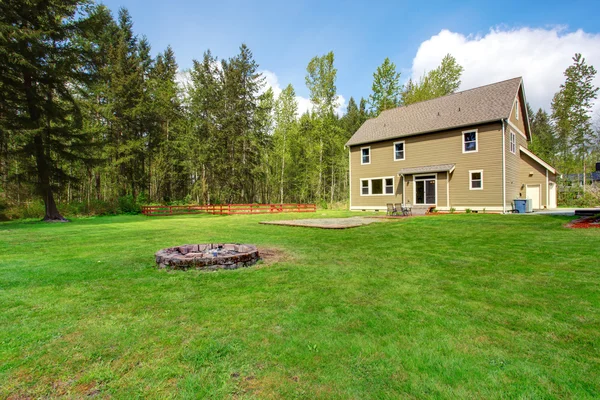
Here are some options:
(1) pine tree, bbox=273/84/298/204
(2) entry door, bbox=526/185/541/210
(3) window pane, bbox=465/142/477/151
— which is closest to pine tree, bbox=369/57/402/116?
(1) pine tree, bbox=273/84/298/204

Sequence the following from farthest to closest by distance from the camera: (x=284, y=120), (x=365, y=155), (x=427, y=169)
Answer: (x=284, y=120), (x=365, y=155), (x=427, y=169)

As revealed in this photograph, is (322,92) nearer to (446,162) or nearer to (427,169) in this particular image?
(427,169)

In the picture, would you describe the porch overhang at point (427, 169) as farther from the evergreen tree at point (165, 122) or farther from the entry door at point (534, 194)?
the evergreen tree at point (165, 122)

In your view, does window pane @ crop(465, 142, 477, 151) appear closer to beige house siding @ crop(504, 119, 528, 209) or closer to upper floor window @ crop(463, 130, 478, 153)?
upper floor window @ crop(463, 130, 478, 153)

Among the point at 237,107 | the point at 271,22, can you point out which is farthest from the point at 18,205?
the point at 271,22

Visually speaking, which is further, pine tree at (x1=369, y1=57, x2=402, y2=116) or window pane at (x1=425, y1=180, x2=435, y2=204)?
pine tree at (x1=369, y1=57, x2=402, y2=116)

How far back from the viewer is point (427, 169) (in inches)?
680

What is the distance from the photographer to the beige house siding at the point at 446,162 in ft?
50.3

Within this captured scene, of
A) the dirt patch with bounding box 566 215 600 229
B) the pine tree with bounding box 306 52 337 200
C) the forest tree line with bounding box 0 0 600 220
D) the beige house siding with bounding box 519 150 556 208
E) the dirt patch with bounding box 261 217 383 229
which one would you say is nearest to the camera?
the dirt patch with bounding box 566 215 600 229

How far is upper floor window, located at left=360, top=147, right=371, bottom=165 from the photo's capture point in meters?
20.7

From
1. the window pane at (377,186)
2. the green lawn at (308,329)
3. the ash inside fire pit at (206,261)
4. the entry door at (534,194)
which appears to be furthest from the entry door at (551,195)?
the ash inside fire pit at (206,261)

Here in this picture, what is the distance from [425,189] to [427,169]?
4.27ft

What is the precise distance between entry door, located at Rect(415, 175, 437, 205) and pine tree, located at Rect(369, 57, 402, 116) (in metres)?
15.3

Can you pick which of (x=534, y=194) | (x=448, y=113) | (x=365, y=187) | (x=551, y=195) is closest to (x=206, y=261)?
(x=365, y=187)
